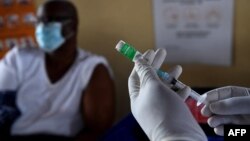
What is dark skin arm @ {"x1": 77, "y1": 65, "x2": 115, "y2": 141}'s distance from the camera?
1.73 metres

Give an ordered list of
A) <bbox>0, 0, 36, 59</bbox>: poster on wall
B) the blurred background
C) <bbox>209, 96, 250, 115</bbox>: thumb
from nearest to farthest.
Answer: <bbox>209, 96, 250, 115</bbox>: thumb, the blurred background, <bbox>0, 0, 36, 59</bbox>: poster on wall

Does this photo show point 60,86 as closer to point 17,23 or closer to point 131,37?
point 131,37

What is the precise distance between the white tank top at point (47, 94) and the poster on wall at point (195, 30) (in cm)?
32

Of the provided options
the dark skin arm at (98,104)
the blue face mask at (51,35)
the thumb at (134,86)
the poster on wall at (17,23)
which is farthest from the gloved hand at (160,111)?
the poster on wall at (17,23)

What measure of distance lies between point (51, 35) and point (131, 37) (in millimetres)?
393

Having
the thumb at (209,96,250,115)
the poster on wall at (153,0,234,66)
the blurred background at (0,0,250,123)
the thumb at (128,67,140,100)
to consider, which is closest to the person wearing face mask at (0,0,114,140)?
the blurred background at (0,0,250,123)

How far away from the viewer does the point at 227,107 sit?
3.03 feet

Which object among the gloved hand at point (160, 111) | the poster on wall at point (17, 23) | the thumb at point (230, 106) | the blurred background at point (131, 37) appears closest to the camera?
the gloved hand at point (160, 111)

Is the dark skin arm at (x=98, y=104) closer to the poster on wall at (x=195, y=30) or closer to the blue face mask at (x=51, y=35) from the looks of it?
the blue face mask at (x=51, y=35)

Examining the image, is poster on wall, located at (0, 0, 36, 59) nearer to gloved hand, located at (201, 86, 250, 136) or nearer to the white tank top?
the white tank top

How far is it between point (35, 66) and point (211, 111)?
44.9 inches

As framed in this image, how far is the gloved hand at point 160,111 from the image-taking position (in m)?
0.77

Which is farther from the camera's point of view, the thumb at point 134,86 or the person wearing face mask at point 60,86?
the person wearing face mask at point 60,86

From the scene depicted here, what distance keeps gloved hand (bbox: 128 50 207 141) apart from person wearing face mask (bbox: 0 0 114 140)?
0.81 m
